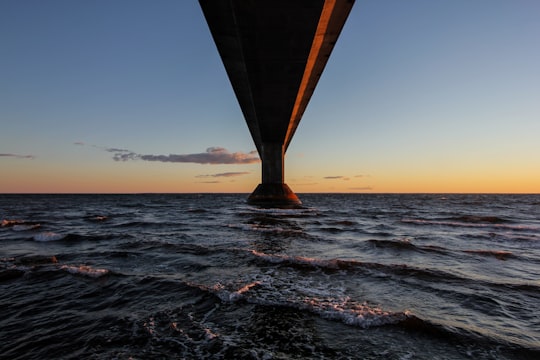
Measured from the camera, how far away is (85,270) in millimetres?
6707

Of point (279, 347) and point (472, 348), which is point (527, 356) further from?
point (279, 347)

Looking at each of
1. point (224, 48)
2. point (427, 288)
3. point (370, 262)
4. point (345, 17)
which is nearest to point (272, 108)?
point (224, 48)

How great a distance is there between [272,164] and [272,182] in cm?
213

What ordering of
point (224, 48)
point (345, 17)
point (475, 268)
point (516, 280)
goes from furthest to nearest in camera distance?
point (224, 48)
point (345, 17)
point (475, 268)
point (516, 280)

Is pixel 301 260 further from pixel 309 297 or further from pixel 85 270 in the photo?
pixel 85 270

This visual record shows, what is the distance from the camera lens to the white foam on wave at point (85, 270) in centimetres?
644

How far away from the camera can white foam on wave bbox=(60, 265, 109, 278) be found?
6.44 meters

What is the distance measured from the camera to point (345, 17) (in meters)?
9.63

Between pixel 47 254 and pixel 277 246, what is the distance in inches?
282

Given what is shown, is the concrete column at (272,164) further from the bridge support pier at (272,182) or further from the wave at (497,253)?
the wave at (497,253)

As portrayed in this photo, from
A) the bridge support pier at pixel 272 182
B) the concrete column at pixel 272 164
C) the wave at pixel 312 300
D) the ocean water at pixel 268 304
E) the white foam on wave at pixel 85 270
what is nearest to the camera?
the ocean water at pixel 268 304

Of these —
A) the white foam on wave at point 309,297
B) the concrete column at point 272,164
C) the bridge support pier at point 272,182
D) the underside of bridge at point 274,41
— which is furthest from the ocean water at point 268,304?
the concrete column at point 272,164

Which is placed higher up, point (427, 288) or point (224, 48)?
point (224, 48)

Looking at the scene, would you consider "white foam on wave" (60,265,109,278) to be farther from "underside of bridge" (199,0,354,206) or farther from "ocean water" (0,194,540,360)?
"underside of bridge" (199,0,354,206)
